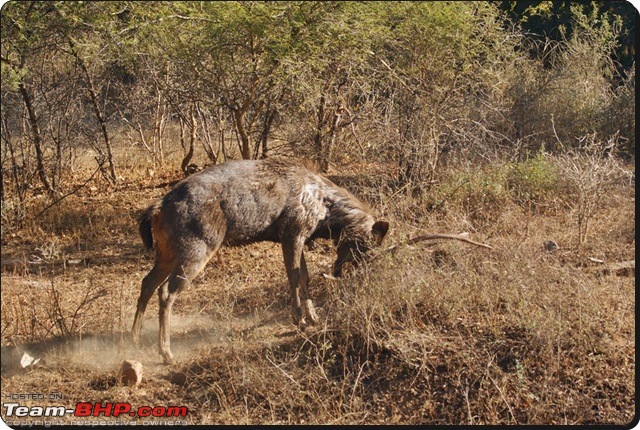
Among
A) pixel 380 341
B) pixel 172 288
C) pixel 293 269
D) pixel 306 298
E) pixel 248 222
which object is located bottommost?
pixel 306 298

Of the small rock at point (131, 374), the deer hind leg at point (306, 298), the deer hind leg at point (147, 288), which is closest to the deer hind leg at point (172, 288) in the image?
the deer hind leg at point (147, 288)

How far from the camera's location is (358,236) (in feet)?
28.7

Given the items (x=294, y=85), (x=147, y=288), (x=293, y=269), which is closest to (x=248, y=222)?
(x=293, y=269)

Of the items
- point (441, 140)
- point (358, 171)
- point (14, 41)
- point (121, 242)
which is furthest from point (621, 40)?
point (14, 41)

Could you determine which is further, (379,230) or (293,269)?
(379,230)

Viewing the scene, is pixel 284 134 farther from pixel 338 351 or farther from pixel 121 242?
pixel 338 351

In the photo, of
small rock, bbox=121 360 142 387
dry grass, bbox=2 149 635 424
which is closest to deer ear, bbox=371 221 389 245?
dry grass, bbox=2 149 635 424

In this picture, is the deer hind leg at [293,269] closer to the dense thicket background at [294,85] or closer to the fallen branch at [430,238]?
the fallen branch at [430,238]

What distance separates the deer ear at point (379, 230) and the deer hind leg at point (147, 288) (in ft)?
7.83

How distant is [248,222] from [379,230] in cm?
158

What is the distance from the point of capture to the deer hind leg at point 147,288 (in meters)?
7.90

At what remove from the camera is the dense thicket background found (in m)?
8.96

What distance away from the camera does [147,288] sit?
797 cm

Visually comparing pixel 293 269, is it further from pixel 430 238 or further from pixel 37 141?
pixel 37 141
